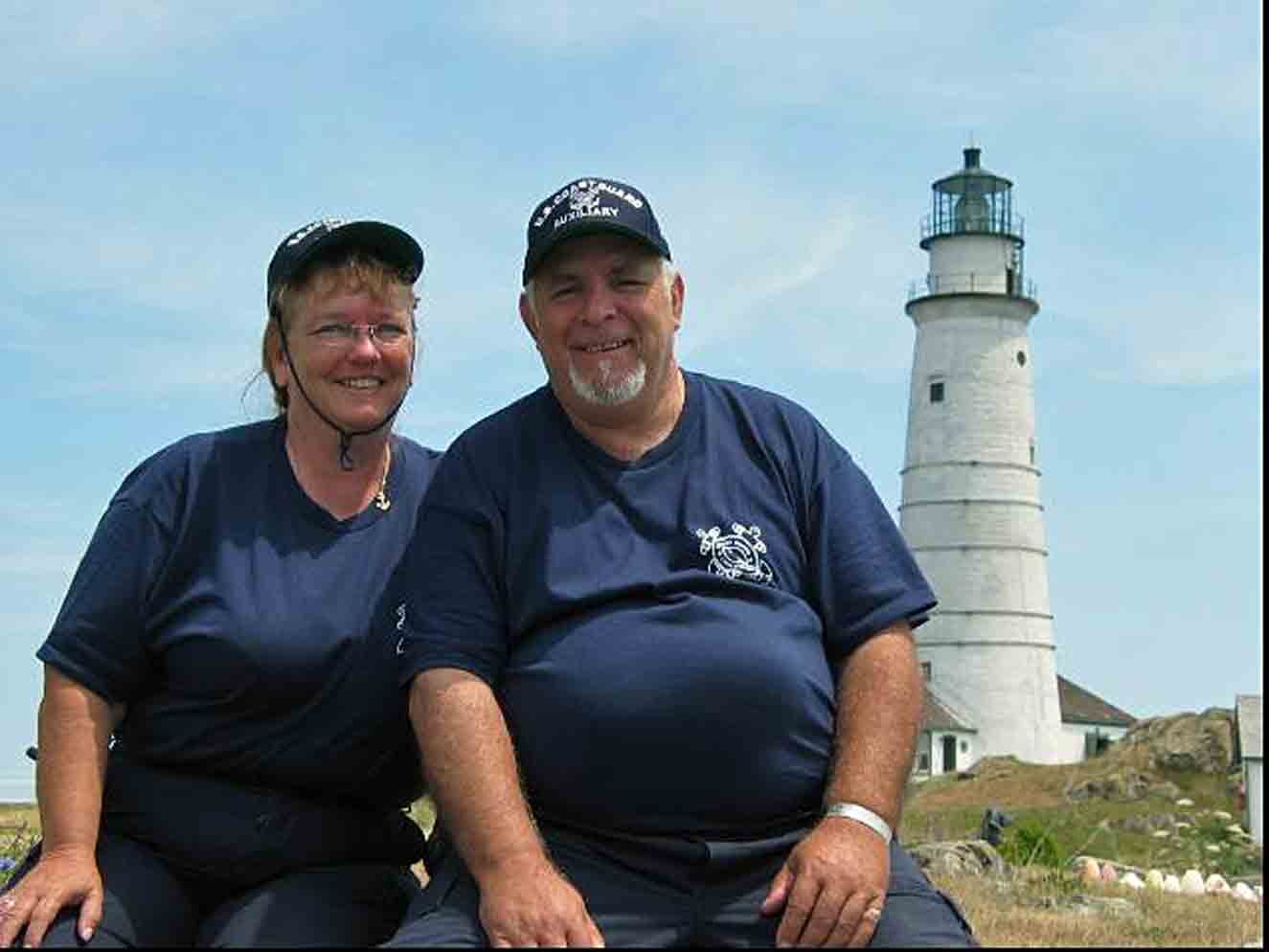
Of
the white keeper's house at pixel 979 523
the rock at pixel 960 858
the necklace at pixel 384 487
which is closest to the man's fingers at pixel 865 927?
the necklace at pixel 384 487

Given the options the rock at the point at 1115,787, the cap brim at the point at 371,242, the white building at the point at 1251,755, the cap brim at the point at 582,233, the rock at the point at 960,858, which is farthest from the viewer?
the rock at the point at 1115,787

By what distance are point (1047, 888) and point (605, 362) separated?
5700mm

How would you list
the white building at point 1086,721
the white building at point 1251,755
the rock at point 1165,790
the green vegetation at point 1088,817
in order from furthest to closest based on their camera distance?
the white building at point 1086,721 → the rock at point 1165,790 → the white building at point 1251,755 → the green vegetation at point 1088,817

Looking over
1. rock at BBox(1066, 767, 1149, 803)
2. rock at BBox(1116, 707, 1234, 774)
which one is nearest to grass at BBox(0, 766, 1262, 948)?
rock at BBox(1066, 767, 1149, 803)

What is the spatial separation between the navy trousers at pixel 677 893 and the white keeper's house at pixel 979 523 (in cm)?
4291

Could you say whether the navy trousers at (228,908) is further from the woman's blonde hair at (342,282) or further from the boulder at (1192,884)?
the boulder at (1192,884)

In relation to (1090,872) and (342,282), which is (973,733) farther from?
(342,282)

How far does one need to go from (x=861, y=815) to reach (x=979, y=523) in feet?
144

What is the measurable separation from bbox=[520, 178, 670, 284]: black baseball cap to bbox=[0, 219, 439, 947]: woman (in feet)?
1.14

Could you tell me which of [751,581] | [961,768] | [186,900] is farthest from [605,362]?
[961,768]

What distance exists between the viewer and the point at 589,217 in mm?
4020

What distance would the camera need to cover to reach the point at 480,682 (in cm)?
388

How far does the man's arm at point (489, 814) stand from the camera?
360 centimetres

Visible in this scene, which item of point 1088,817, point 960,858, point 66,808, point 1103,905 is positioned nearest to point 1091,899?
point 1103,905
